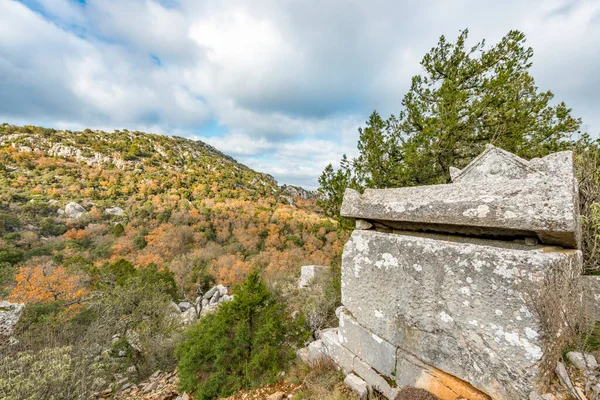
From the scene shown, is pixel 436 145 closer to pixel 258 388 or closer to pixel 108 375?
pixel 258 388

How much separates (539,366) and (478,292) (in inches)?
21.1

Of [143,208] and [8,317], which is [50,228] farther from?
[8,317]

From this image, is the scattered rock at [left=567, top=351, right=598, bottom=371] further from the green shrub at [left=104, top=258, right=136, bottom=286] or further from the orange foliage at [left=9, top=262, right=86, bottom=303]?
the orange foliage at [left=9, top=262, right=86, bottom=303]

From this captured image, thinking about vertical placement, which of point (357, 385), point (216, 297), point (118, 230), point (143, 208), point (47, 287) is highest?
point (143, 208)

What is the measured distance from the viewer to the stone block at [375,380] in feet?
7.99

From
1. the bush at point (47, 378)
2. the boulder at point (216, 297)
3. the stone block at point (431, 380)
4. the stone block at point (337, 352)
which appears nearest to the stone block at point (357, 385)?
the stone block at point (337, 352)

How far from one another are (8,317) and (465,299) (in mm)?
15747

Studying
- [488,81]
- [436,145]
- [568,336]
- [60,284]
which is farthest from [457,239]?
[60,284]

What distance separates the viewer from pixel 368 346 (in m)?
2.66

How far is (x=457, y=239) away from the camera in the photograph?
2107mm

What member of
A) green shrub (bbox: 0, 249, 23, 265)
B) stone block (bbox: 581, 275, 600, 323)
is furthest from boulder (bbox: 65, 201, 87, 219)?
stone block (bbox: 581, 275, 600, 323)

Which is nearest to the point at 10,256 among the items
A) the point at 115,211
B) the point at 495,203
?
the point at 115,211

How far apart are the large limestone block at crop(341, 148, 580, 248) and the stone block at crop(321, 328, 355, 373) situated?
70.2 inches

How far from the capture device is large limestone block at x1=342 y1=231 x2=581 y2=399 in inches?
62.7
